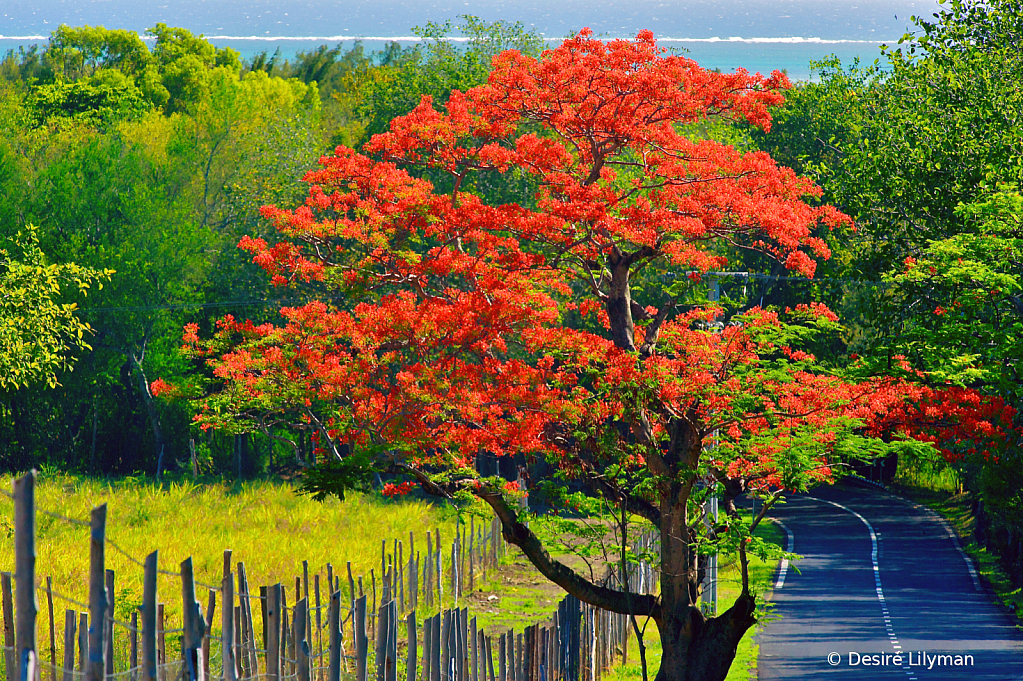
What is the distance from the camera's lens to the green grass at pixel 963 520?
23.0 meters

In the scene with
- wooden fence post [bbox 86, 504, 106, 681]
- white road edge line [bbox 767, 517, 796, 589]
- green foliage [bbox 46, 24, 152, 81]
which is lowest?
white road edge line [bbox 767, 517, 796, 589]

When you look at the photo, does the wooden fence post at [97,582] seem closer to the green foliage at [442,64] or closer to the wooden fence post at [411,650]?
the wooden fence post at [411,650]

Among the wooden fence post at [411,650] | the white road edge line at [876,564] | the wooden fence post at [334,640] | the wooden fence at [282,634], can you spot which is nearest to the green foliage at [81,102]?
the white road edge line at [876,564]

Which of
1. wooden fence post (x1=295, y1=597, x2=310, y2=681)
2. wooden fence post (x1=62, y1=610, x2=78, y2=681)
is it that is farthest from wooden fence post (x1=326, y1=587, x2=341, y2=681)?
wooden fence post (x1=62, y1=610, x2=78, y2=681)

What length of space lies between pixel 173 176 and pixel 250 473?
981 centimetres

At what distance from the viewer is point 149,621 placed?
6203 mm

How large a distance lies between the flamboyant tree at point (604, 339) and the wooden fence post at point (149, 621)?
5.46 m

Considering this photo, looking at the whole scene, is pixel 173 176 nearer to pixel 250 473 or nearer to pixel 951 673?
pixel 250 473

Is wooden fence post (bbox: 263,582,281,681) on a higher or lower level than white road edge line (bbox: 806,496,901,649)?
higher

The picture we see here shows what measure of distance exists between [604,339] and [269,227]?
2107 cm

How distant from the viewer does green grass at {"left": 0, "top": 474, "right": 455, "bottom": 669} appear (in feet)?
59.2

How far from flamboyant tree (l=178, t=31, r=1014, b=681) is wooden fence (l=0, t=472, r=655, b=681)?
5.48ft

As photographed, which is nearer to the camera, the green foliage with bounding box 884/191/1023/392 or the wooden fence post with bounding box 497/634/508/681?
the wooden fence post with bounding box 497/634/508/681

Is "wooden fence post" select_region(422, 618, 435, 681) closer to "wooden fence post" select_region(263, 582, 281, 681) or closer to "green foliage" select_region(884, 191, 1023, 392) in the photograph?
"wooden fence post" select_region(263, 582, 281, 681)
